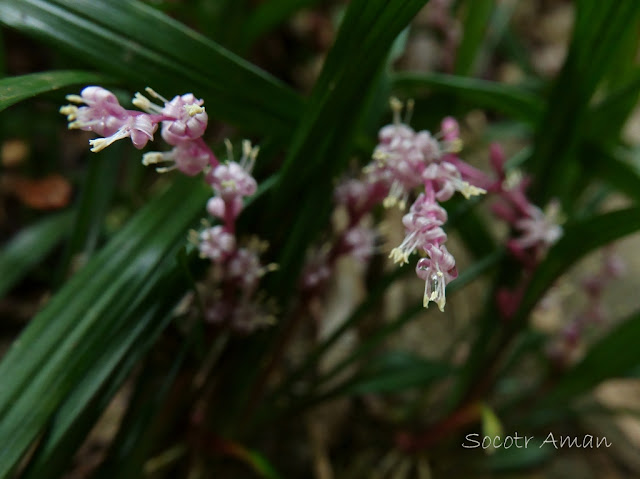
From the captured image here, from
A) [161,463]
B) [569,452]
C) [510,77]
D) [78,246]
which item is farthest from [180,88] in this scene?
[510,77]

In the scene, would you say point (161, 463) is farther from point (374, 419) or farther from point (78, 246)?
point (374, 419)

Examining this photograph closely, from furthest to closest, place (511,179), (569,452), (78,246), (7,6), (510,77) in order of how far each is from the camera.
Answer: (510,77) < (569,452) < (78,246) < (511,179) < (7,6)

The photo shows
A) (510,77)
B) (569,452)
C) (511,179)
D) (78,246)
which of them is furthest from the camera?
(510,77)

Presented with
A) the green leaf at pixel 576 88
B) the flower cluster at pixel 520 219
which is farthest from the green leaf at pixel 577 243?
the green leaf at pixel 576 88

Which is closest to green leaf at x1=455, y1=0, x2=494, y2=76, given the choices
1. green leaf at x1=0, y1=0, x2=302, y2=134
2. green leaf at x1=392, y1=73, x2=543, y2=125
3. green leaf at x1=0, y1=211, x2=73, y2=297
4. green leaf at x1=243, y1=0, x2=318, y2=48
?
green leaf at x1=392, y1=73, x2=543, y2=125

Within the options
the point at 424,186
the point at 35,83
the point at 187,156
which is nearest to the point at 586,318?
the point at 424,186

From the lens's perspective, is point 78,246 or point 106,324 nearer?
point 106,324

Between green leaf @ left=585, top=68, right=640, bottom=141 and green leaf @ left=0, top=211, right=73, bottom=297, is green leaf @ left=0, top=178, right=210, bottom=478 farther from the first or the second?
green leaf @ left=585, top=68, right=640, bottom=141

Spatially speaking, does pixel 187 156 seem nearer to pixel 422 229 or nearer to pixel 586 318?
pixel 422 229
